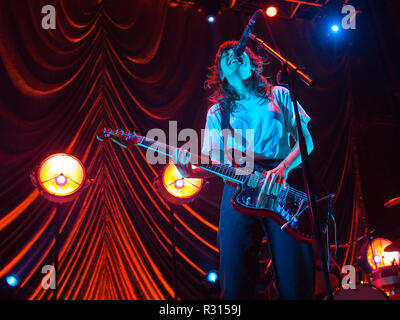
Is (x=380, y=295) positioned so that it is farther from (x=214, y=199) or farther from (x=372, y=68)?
(x=372, y=68)

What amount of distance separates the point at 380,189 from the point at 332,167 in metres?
0.87

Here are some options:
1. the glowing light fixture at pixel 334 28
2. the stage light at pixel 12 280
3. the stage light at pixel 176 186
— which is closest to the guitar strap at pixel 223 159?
the stage light at pixel 176 186

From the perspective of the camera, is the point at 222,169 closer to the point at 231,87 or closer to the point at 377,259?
the point at 231,87

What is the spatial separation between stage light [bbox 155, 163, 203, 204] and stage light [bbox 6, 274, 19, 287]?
1.48m

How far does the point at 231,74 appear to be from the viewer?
2.29 m

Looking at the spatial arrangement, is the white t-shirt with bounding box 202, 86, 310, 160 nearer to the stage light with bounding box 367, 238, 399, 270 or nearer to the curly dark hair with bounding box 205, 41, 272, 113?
the curly dark hair with bounding box 205, 41, 272, 113

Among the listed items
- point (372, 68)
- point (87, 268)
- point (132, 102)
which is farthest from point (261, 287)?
point (372, 68)

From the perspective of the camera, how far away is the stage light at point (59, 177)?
3.35 m

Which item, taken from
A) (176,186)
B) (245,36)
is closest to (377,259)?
(176,186)

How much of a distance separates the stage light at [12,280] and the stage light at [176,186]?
1.48m

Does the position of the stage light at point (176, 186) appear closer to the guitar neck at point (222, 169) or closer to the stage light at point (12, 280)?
the guitar neck at point (222, 169)

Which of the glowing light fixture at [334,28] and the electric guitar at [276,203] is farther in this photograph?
the glowing light fixture at [334,28]

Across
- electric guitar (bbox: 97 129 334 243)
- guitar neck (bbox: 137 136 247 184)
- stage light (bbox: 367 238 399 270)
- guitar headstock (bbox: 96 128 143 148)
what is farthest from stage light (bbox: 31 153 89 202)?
stage light (bbox: 367 238 399 270)

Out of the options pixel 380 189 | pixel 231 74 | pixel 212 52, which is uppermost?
pixel 212 52
